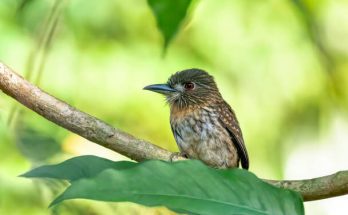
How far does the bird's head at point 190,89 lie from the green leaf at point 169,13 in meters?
1.79

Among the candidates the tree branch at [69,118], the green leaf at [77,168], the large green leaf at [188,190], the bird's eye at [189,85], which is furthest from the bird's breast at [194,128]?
the large green leaf at [188,190]

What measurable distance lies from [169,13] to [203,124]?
1.83m

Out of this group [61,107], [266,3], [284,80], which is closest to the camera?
[61,107]

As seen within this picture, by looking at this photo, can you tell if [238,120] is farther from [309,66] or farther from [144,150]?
[144,150]

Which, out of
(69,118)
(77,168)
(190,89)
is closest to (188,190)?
(77,168)

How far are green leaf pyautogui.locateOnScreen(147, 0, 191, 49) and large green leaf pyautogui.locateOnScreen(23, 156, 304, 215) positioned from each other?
28 centimetres

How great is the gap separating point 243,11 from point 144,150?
1260mm

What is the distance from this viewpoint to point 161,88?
3111 millimetres

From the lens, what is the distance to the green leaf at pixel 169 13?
132 centimetres

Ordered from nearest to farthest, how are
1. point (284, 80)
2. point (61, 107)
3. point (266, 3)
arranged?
point (61, 107) → point (266, 3) → point (284, 80)

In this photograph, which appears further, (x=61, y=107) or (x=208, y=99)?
(x=208, y=99)

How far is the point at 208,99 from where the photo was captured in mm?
3340

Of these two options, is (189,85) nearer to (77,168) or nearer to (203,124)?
(203,124)

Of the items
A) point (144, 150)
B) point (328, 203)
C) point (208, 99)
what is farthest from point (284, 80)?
point (144, 150)
